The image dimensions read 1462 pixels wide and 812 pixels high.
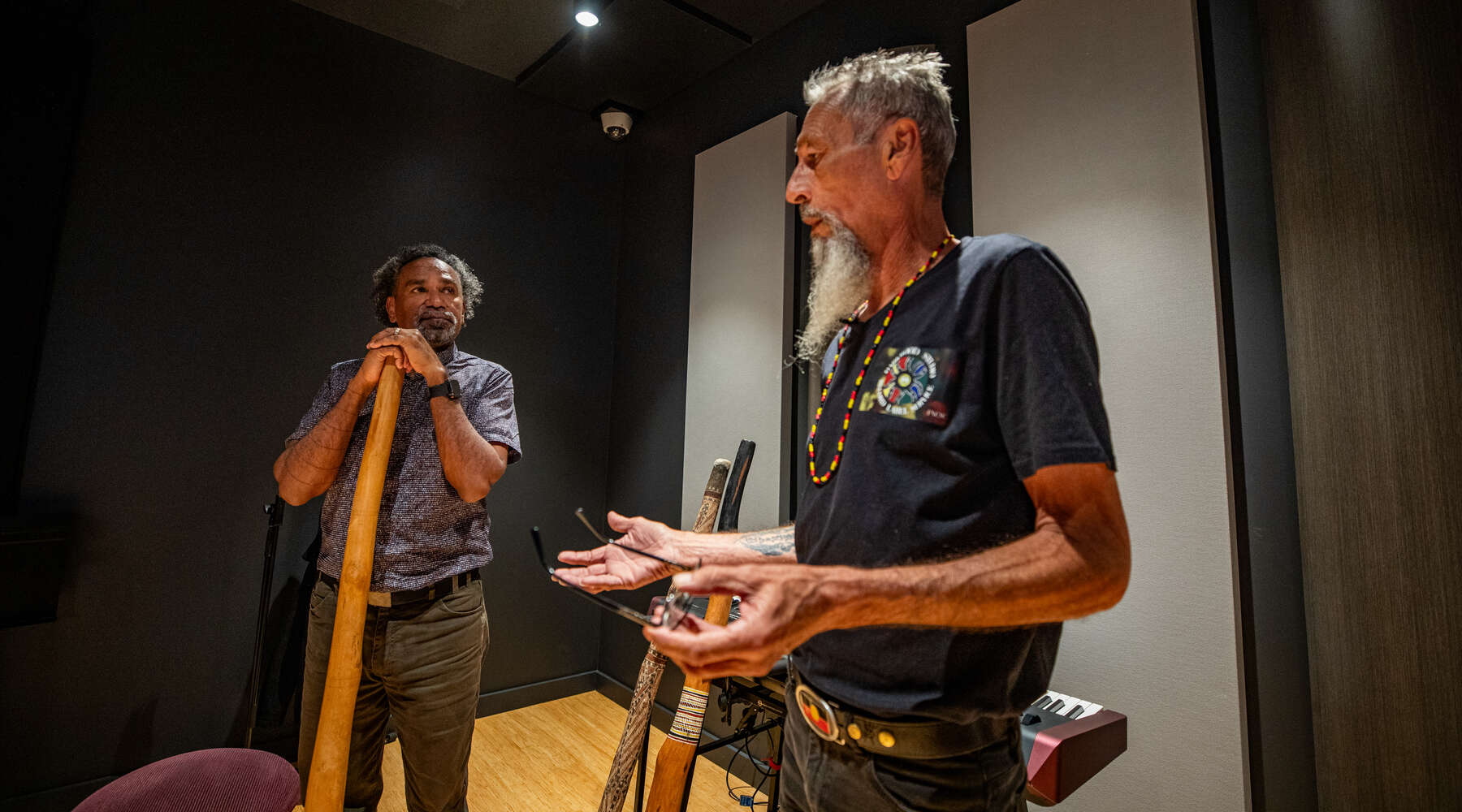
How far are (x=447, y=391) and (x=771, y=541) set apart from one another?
113 cm

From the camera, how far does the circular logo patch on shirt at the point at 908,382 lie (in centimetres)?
82

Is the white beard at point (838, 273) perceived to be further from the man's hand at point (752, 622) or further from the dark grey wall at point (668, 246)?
the dark grey wall at point (668, 246)

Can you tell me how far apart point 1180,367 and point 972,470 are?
1.17 m

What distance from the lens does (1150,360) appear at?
165 cm

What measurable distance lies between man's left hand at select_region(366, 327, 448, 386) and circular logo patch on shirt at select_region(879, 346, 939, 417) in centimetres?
139

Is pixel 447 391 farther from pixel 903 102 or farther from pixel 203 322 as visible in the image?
pixel 203 322

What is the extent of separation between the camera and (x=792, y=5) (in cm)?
285

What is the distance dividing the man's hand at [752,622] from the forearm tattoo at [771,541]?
1.74ft

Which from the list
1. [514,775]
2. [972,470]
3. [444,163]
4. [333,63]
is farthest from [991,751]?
[333,63]

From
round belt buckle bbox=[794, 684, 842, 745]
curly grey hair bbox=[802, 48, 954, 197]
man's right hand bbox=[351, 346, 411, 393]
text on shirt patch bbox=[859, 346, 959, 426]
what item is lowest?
round belt buckle bbox=[794, 684, 842, 745]

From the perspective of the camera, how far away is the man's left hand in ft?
5.77

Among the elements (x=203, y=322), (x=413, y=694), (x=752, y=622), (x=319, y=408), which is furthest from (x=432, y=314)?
(x=752, y=622)

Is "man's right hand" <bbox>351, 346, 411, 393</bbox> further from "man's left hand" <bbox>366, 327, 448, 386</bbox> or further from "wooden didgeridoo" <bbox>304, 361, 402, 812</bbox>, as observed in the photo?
"wooden didgeridoo" <bbox>304, 361, 402, 812</bbox>

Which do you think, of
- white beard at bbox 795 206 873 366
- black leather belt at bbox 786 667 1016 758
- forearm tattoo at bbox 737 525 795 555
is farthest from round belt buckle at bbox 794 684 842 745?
white beard at bbox 795 206 873 366
